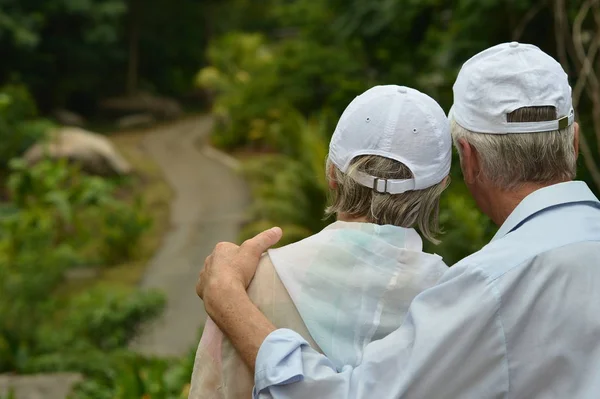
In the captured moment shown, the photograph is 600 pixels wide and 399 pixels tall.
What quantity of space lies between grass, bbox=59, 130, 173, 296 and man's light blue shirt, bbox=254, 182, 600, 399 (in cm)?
978

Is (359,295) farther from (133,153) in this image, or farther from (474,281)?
(133,153)

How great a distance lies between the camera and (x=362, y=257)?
1.76m

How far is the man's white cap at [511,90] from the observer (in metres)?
1.60

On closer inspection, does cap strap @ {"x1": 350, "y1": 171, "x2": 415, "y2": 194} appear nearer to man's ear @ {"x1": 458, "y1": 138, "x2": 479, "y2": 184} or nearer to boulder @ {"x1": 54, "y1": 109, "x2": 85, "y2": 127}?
man's ear @ {"x1": 458, "y1": 138, "x2": 479, "y2": 184}

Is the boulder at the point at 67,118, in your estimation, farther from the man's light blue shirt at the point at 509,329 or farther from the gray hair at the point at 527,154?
the man's light blue shirt at the point at 509,329

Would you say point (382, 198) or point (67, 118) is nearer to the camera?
point (382, 198)

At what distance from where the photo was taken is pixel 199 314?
9.85 metres

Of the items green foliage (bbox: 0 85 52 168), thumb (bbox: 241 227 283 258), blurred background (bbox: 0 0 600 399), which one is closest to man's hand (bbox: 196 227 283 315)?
thumb (bbox: 241 227 283 258)

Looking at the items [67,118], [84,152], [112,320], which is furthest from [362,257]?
[67,118]

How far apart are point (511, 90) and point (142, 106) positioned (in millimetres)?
24800

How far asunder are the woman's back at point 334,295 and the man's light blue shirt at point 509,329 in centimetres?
22

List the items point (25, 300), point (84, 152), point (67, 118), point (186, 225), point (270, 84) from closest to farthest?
1. point (25, 300)
2. point (186, 225)
3. point (84, 152)
4. point (270, 84)
5. point (67, 118)

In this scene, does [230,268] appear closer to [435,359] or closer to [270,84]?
[435,359]

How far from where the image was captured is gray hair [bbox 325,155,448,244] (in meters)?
1.73
